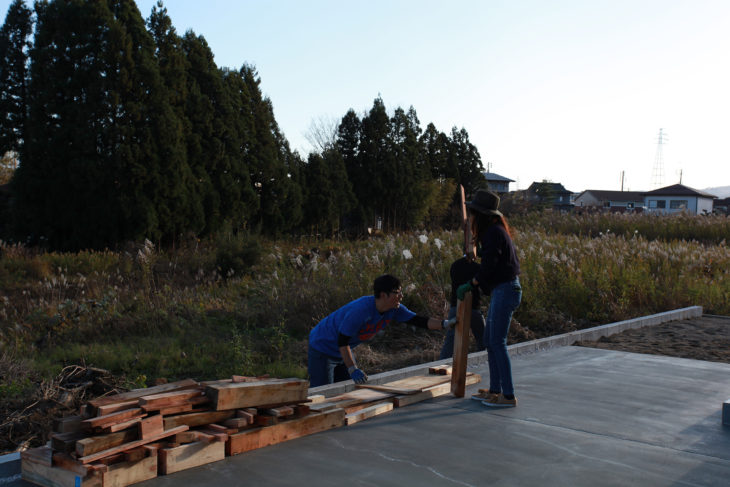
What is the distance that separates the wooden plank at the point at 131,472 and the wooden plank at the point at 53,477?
7cm

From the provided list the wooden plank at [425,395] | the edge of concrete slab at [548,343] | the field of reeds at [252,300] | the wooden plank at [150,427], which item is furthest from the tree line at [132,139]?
the wooden plank at [150,427]

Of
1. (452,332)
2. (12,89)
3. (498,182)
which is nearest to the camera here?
(452,332)

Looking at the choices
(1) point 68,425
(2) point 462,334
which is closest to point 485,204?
(2) point 462,334

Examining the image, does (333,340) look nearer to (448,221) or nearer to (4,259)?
(4,259)

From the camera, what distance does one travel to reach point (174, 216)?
17.7m

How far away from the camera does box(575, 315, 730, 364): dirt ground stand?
341 inches

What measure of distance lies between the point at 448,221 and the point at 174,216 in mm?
21242

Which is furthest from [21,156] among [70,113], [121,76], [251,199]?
[251,199]

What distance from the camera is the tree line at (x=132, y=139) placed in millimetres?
16500

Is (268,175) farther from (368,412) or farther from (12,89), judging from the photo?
(368,412)

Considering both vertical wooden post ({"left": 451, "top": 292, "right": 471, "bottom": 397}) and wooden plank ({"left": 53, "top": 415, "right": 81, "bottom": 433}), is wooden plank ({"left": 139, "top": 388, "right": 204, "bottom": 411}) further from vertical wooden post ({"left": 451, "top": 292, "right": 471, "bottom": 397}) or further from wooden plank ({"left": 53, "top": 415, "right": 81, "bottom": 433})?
vertical wooden post ({"left": 451, "top": 292, "right": 471, "bottom": 397})

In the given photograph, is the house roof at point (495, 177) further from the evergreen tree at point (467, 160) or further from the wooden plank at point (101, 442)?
the wooden plank at point (101, 442)

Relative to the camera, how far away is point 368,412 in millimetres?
5316

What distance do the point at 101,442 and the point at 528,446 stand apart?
2860 mm
